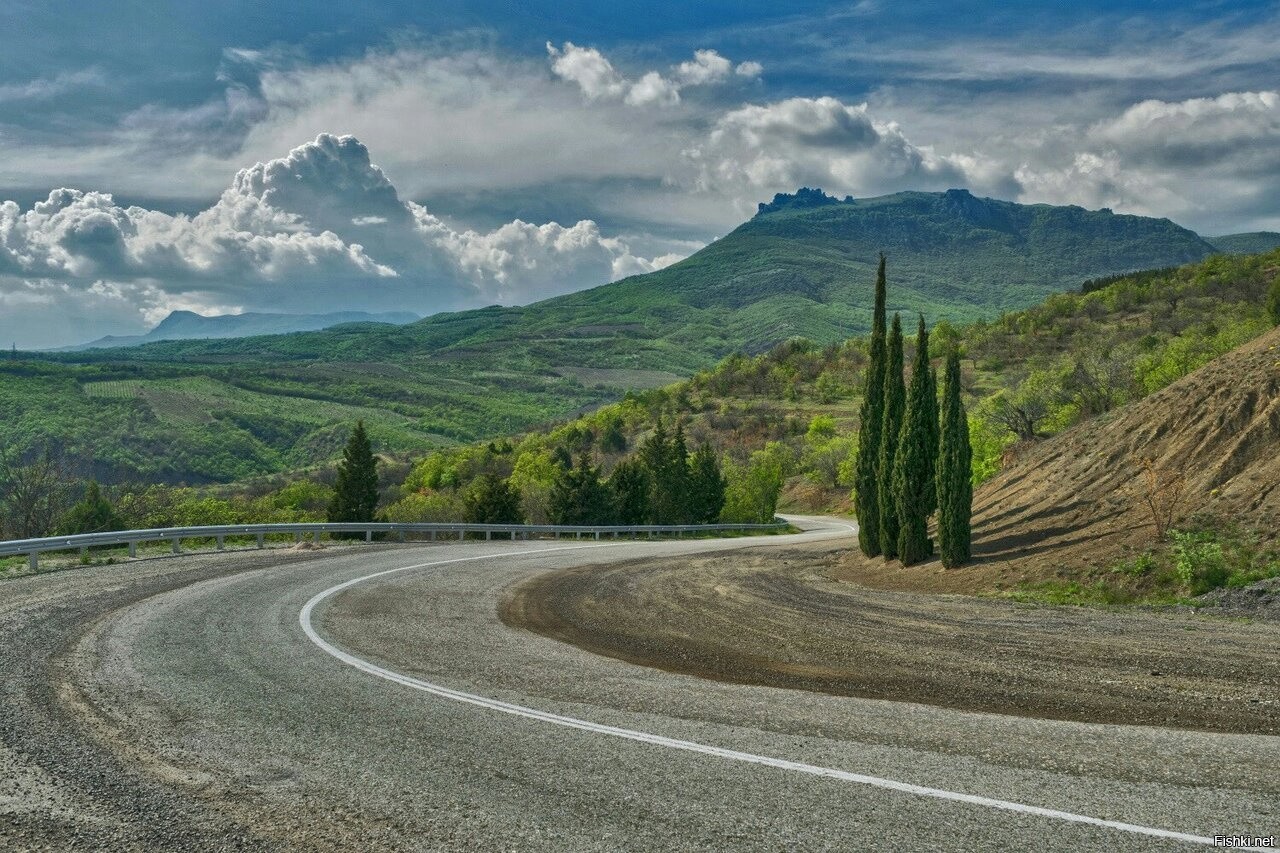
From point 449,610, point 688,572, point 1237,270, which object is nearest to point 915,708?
point 449,610

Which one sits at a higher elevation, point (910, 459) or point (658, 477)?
point (910, 459)

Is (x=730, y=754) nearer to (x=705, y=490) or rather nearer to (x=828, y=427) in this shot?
(x=705, y=490)

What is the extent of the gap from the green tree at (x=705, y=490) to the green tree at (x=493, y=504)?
18.3 meters

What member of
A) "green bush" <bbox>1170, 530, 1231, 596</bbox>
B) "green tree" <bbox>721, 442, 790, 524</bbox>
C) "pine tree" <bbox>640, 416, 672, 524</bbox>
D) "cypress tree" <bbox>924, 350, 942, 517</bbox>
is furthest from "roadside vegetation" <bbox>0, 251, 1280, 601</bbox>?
"cypress tree" <bbox>924, 350, 942, 517</bbox>

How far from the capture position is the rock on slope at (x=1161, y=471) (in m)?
17.8

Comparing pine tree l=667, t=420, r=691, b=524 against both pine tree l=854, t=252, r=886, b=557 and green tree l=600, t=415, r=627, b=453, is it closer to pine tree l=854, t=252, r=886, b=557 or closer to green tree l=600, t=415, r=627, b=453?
pine tree l=854, t=252, r=886, b=557

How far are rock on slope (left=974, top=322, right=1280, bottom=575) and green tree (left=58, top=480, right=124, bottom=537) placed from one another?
1800 inches

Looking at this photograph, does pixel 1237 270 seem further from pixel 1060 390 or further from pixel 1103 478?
pixel 1103 478

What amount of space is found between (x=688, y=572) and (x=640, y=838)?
677 inches

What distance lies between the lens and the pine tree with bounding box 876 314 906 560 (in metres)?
24.5

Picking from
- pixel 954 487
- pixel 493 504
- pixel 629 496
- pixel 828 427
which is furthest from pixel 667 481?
A: pixel 828 427

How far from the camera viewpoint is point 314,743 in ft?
23.5

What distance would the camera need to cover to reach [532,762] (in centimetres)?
666

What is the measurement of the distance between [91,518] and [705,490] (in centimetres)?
4707
